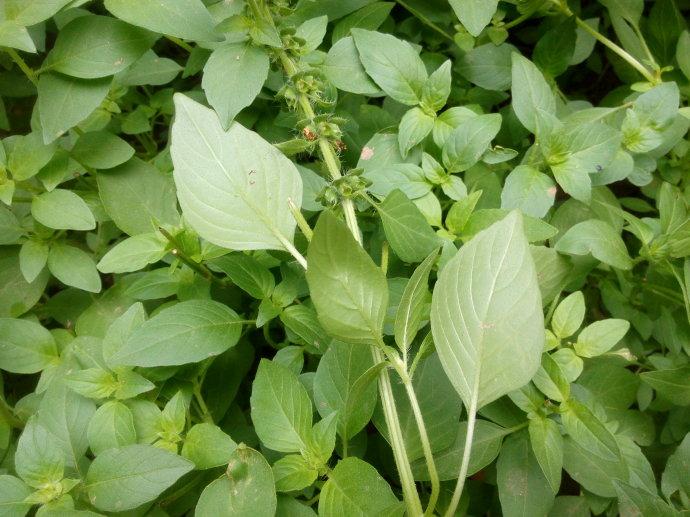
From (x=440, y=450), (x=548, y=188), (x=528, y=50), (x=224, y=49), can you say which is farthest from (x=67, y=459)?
(x=528, y=50)

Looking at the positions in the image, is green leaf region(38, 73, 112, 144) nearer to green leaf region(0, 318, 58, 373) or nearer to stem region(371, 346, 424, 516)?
green leaf region(0, 318, 58, 373)

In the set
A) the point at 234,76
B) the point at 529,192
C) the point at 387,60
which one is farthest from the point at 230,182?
the point at 529,192

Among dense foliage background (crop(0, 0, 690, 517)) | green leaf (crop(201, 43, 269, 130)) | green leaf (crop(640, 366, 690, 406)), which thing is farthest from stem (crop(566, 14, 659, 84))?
green leaf (crop(201, 43, 269, 130))

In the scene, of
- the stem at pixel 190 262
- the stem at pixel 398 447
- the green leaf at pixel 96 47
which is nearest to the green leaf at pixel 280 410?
the stem at pixel 398 447

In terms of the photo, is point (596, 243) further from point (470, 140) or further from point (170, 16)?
point (170, 16)

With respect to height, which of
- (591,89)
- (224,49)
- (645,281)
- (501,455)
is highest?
(224,49)

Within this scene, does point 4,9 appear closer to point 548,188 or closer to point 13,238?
point 13,238
